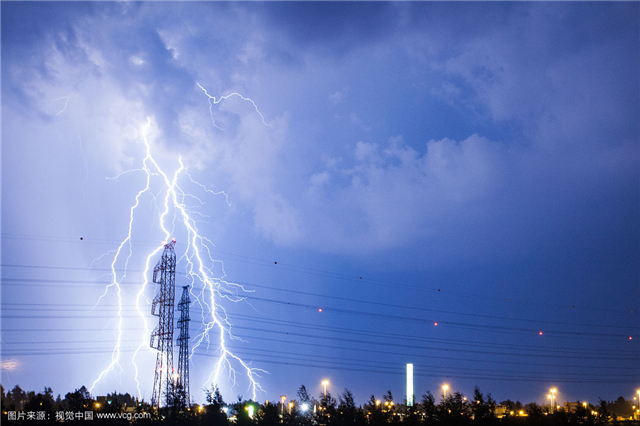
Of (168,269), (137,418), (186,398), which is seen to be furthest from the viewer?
(168,269)

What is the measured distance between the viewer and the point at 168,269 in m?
41.2

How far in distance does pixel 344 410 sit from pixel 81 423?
16.6 metres

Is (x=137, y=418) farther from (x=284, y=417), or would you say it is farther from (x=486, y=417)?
(x=486, y=417)

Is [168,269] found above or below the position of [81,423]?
above

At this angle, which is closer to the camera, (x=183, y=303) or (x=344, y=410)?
(x=344, y=410)

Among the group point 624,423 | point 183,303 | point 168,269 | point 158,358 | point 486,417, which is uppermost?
point 168,269

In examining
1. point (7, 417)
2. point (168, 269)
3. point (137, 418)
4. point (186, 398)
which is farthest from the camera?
point (168, 269)

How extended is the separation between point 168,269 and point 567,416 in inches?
1273

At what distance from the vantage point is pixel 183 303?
42812 millimetres

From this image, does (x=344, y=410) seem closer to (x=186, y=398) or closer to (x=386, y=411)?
(x=386, y=411)

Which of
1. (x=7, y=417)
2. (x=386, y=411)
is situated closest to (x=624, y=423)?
(x=386, y=411)

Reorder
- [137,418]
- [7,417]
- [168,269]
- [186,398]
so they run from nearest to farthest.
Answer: [7,417] < [137,418] < [186,398] < [168,269]

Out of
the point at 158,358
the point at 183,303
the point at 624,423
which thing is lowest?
the point at 624,423

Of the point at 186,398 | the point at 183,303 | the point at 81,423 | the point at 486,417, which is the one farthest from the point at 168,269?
the point at 486,417
